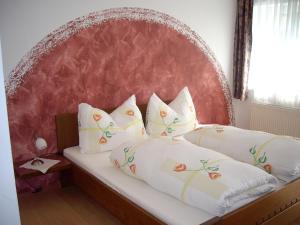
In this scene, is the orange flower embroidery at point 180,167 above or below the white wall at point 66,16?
below

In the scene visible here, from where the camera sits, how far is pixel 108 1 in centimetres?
312

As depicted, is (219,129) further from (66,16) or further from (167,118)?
(66,16)

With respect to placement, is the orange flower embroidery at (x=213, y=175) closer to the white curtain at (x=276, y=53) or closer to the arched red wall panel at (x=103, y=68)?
the arched red wall panel at (x=103, y=68)

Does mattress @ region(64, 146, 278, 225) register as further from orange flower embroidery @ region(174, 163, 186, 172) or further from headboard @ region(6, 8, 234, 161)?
headboard @ region(6, 8, 234, 161)

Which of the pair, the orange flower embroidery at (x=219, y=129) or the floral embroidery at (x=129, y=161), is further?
the orange flower embroidery at (x=219, y=129)

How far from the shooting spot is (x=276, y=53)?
3.89 metres

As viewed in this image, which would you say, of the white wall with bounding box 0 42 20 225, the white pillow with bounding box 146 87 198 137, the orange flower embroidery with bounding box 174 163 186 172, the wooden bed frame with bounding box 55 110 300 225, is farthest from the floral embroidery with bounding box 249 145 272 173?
the white wall with bounding box 0 42 20 225

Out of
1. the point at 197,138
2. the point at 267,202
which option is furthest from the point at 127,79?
the point at 267,202

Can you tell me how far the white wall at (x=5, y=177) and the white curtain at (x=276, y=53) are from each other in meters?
3.67

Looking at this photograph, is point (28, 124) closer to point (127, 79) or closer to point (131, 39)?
point (127, 79)

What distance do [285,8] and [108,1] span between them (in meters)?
2.23

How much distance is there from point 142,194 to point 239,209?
663 millimetres

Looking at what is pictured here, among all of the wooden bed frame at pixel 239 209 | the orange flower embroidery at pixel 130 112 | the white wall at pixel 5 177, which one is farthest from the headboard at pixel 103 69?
the white wall at pixel 5 177

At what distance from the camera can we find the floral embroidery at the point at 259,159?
229 cm
